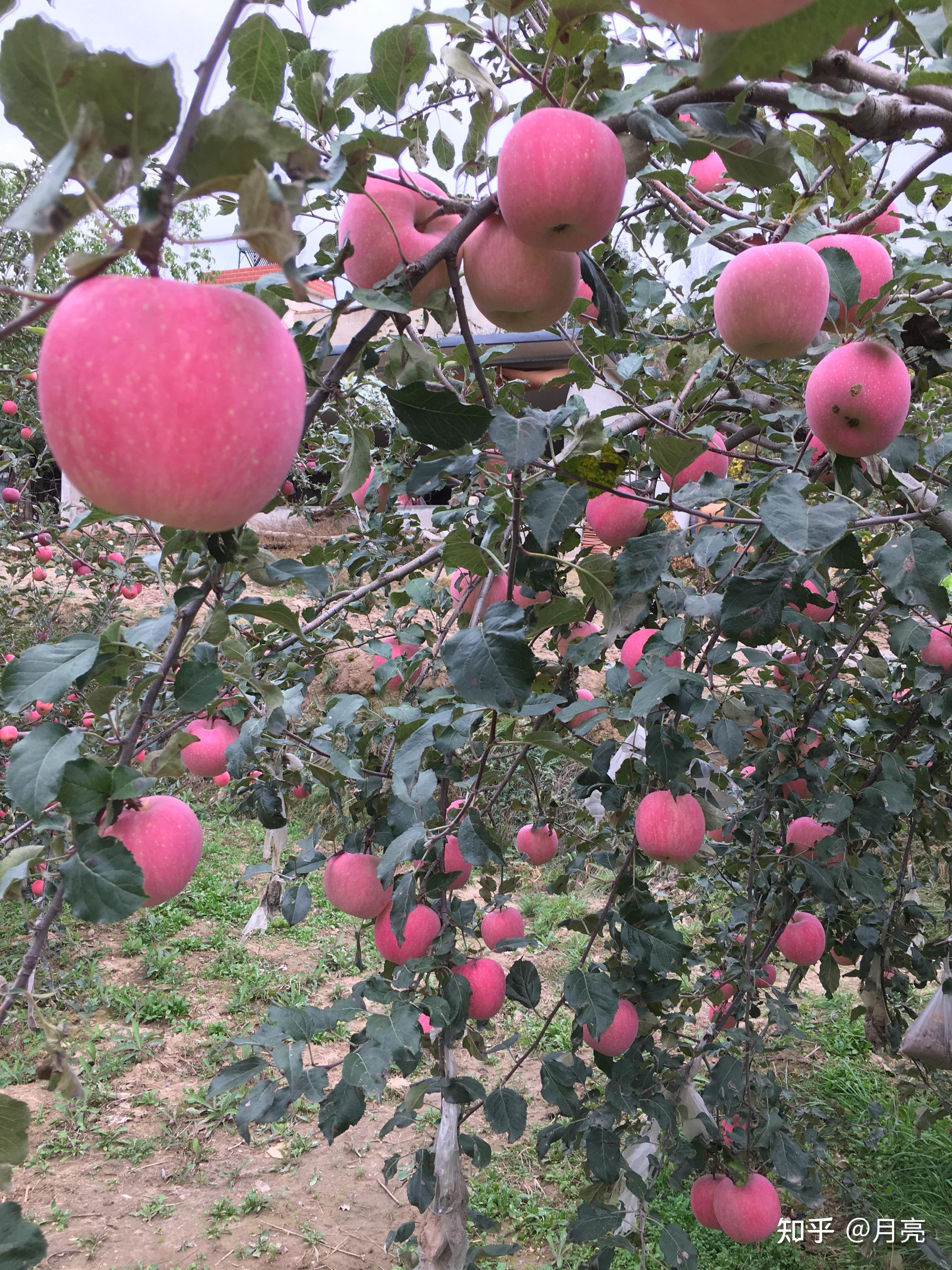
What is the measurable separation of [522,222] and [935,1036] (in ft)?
5.93

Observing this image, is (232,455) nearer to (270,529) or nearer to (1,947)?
(1,947)

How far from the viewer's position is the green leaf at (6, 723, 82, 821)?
606mm

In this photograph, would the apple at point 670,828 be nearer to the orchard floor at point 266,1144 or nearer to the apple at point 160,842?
the apple at point 160,842

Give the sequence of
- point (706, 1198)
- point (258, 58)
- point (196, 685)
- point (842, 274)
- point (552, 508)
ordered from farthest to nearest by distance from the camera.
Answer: point (706, 1198) → point (842, 274) → point (552, 508) → point (196, 685) → point (258, 58)

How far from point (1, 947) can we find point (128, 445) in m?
3.70

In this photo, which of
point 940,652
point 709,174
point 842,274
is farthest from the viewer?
point 940,652

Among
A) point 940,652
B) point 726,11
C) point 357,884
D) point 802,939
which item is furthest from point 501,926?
point 726,11

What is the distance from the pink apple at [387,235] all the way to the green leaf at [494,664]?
296 mm

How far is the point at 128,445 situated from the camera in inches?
18.3

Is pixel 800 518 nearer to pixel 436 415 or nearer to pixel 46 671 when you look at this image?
pixel 436 415

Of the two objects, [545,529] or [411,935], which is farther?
[411,935]

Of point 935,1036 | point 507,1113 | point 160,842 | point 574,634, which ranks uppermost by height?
point 160,842

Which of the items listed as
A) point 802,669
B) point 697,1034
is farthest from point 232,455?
point 697,1034

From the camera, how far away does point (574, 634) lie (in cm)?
171
